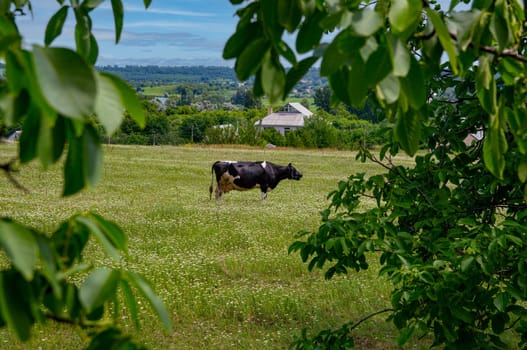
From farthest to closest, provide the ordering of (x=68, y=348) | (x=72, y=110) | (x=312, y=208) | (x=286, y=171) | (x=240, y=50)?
1. (x=286, y=171)
2. (x=312, y=208)
3. (x=68, y=348)
4. (x=240, y=50)
5. (x=72, y=110)

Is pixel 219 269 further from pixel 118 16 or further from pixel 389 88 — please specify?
pixel 389 88

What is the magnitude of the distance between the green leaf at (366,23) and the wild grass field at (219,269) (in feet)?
2.21

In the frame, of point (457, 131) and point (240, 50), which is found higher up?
point (240, 50)

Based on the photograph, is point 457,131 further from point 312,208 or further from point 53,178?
point 53,178

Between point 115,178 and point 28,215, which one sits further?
point 115,178

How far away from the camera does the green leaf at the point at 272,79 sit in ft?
4.49

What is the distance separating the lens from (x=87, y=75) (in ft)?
2.82

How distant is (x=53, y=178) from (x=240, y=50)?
24700 millimetres

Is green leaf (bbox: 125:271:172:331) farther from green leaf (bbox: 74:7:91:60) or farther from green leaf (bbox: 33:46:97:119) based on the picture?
green leaf (bbox: 74:7:91:60)

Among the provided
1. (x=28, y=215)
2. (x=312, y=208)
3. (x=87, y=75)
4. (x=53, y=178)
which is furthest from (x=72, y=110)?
(x=53, y=178)

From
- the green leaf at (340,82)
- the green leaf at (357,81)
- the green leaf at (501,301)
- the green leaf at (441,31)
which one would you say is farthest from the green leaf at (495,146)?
the green leaf at (501,301)

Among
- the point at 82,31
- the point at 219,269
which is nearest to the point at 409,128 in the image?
the point at 82,31

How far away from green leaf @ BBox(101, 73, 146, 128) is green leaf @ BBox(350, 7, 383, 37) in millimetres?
406

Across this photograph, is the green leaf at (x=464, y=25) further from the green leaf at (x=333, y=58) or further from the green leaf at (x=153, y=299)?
the green leaf at (x=153, y=299)
